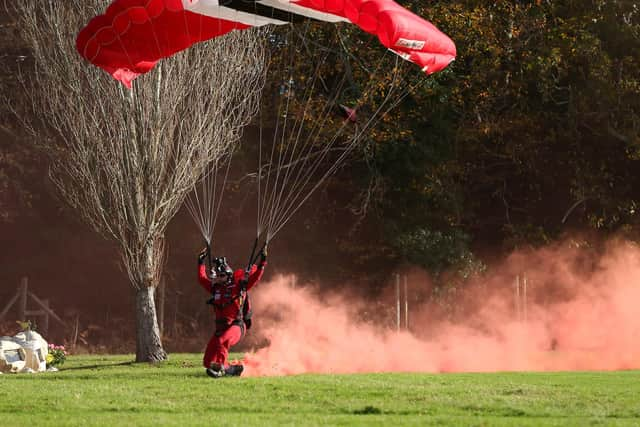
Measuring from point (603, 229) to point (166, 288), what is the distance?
12.7 meters

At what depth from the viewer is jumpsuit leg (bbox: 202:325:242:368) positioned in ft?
48.7

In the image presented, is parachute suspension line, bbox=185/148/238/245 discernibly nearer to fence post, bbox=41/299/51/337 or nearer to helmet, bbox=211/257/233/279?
helmet, bbox=211/257/233/279

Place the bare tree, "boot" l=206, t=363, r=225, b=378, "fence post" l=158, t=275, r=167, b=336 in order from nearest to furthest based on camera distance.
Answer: "boot" l=206, t=363, r=225, b=378, the bare tree, "fence post" l=158, t=275, r=167, b=336

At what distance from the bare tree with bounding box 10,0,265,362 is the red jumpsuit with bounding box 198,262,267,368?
16.9 ft

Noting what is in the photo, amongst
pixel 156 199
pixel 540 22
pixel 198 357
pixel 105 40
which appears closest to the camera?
pixel 105 40

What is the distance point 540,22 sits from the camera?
26250mm

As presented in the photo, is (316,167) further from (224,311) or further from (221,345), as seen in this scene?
(221,345)

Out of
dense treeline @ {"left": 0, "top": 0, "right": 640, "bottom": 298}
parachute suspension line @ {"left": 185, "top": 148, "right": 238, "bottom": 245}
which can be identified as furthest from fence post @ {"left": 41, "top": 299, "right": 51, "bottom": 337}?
parachute suspension line @ {"left": 185, "top": 148, "right": 238, "bottom": 245}

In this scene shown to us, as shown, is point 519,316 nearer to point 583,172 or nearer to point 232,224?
point 583,172

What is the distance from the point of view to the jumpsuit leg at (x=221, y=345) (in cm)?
1484

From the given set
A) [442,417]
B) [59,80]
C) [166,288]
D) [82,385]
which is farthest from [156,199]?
[166,288]

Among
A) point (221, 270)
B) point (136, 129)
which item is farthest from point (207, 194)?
point (221, 270)

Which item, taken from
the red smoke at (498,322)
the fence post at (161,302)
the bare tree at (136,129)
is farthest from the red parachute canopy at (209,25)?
the fence post at (161,302)

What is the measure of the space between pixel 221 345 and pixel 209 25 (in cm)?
454
